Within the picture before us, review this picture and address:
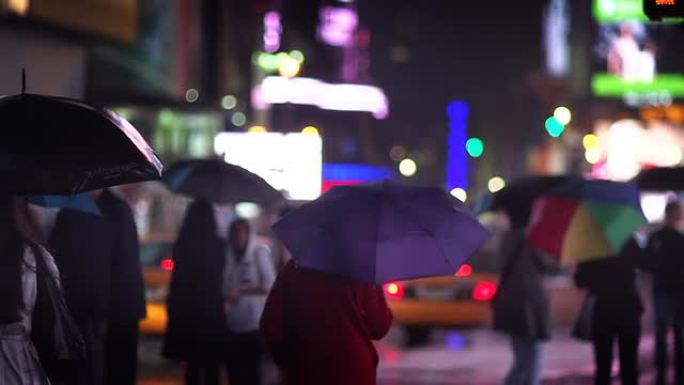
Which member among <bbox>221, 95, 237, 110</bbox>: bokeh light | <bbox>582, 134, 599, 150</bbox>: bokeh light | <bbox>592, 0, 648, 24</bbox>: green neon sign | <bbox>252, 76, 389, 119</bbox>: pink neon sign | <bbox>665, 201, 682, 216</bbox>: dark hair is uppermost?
<bbox>592, 0, 648, 24</bbox>: green neon sign

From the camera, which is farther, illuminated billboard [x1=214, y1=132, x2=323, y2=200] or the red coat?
illuminated billboard [x1=214, y1=132, x2=323, y2=200]

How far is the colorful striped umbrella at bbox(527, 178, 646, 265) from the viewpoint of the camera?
382 inches

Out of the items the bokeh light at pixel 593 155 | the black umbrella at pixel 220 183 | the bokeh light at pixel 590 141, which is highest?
the bokeh light at pixel 590 141

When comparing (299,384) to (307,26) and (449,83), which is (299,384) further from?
(449,83)

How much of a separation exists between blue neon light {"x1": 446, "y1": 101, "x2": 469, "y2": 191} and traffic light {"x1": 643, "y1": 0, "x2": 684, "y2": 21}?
73.0 meters

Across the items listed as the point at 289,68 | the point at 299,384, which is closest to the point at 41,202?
the point at 299,384

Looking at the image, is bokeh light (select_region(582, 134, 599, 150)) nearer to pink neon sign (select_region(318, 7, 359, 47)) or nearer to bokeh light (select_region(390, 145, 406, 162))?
pink neon sign (select_region(318, 7, 359, 47))

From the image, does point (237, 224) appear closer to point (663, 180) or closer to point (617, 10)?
point (663, 180)

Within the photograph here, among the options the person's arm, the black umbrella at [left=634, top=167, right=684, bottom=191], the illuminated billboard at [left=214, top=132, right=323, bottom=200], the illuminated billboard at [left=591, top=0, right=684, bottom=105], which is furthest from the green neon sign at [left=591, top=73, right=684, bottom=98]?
the person's arm

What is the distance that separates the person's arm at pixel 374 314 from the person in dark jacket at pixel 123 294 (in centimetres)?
303

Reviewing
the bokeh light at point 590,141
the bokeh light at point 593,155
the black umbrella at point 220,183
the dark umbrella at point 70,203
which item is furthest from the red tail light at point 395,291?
the bokeh light at point 590,141

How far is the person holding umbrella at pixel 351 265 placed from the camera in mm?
6461

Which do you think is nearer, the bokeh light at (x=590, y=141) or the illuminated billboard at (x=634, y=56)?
the illuminated billboard at (x=634, y=56)

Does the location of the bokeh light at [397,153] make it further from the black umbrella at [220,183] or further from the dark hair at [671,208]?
the black umbrella at [220,183]
